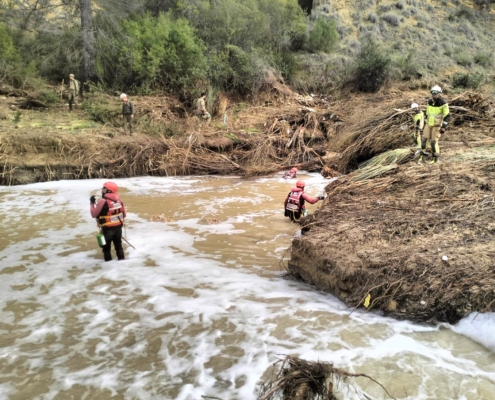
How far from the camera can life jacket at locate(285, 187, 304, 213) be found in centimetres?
773

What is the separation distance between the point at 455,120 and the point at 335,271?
1009cm

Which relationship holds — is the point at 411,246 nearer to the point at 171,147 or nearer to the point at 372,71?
the point at 171,147

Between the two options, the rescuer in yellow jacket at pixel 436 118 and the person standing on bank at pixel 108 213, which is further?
the rescuer in yellow jacket at pixel 436 118

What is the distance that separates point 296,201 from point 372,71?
15191 mm

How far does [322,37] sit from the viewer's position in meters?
22.9

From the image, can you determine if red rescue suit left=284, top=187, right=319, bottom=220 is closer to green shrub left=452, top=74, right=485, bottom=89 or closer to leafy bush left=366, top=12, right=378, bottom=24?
green shrub left=452, top=74, right=485, bottom=89

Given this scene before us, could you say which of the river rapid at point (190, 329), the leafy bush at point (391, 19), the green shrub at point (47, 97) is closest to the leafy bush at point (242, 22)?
the green shrub at point (47, 97)

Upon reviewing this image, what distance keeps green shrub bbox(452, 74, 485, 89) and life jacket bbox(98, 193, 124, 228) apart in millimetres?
20096

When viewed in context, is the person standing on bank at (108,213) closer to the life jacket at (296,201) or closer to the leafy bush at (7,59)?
the life jacket at (296,201)

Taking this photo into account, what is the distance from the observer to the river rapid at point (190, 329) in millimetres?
3373

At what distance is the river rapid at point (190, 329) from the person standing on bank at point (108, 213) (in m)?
0.44

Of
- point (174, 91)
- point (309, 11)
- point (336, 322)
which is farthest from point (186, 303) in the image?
point (309, 11)

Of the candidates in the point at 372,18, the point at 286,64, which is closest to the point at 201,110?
the point at 286,64

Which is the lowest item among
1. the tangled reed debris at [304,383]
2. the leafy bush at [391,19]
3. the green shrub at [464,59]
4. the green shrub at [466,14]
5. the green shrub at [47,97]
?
the tangled reed debris at [304,383]
